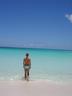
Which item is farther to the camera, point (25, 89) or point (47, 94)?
point (25, 89)

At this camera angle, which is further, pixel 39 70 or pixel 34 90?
pixel 39 70

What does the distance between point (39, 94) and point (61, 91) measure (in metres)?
0.93

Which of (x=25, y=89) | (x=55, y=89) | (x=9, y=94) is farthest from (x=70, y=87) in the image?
(x=9, y=94)

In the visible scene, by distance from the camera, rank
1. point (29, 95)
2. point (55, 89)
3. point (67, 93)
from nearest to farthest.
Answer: point (29, 95), point (67, 93), point (55, 89)

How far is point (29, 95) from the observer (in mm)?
8711

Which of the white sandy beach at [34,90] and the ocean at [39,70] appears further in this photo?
the ocean at [39,70]

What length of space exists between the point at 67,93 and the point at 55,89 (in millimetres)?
693

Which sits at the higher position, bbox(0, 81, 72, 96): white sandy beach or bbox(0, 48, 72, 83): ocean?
bbox(0, 48, 72, 83): ocean

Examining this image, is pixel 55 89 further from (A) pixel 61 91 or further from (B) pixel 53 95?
(B) pixel 53 95

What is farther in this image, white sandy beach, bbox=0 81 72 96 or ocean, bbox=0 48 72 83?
ocean, bbox=0 48 72 83

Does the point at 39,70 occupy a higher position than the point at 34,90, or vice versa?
the point at 39,70

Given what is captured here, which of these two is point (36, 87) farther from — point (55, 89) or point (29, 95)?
point (29, 95)

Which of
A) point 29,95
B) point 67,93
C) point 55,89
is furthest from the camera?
point 55,89

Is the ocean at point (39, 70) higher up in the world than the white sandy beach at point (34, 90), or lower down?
higher up
